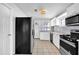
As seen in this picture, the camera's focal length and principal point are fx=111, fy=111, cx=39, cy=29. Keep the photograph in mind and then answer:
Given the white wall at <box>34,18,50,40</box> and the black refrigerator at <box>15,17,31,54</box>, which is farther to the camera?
the white wall at <box>34,18,50,40</box>

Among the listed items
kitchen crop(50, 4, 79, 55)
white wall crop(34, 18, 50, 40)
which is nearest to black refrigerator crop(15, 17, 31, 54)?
kitchen crop(50, 4, 79, 55)

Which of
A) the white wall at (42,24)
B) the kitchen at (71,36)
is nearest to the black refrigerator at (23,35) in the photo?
the kitchen at (71,36)

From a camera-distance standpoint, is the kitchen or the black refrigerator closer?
the kitchen

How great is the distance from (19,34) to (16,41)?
13.3 inches

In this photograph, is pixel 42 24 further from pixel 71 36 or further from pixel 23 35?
pixel 71 36

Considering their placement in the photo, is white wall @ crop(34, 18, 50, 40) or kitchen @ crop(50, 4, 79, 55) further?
white wall @ crop(34, 18, 50, 40)

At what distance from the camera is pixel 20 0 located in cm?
94

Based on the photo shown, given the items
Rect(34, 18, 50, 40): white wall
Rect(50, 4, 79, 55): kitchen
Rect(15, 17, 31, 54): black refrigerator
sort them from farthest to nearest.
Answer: Rect(34, 18, 50, 40): white wall, Rect(15, 17, 31, 54): black refrigerator, Rect(50, 4, 79, 55): kitchen

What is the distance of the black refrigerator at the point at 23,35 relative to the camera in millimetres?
4938

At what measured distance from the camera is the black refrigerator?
4.94m

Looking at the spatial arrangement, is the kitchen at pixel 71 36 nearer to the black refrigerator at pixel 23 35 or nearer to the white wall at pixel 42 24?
the black refrigerator at pixel 23 35

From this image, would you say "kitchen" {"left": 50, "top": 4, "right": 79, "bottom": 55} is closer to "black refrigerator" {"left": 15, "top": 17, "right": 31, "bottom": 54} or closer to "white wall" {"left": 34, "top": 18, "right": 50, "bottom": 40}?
"black refrigerator" {"left": 15, "top": 17, "right": 31, "bottom": 54}

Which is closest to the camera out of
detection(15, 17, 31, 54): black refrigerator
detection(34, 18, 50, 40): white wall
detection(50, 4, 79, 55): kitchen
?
detection(50, 4, 79, 55): kitchen

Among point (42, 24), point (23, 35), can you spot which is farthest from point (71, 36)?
point (42, 24)
